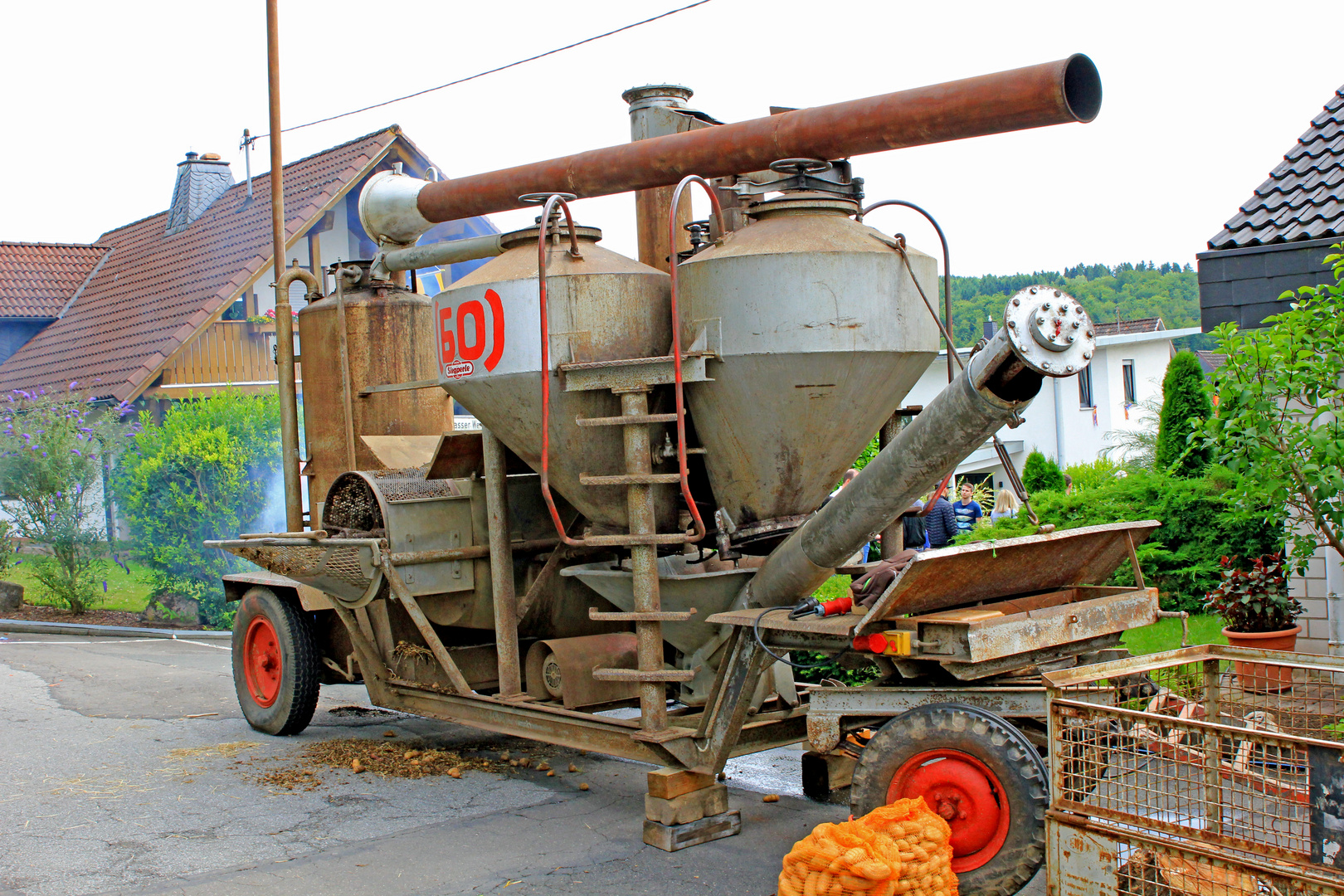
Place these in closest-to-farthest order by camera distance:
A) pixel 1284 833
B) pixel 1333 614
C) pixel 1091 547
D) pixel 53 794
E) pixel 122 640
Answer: pixel 1284 833, pixel 1091 547, pixel 53 794, pixel 1333 614, pixel 122 640

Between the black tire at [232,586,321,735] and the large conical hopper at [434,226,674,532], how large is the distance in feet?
9.11

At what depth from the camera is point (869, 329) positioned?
545 cm

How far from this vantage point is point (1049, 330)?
4219mm

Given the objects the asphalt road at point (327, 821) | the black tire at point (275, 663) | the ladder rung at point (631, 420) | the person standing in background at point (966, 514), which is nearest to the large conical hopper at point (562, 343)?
the ladder rung at point (631, 420)

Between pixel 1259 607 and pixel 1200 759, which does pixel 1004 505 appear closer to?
pixel 1259 607

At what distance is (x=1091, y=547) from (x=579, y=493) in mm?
2469

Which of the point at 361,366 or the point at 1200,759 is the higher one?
the point at 361,366

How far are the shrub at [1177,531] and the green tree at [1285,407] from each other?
322 centimetres

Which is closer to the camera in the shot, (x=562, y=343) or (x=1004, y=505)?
(x=562, y=343)

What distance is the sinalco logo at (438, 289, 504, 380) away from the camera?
19.7ft

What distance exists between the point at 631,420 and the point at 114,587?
49.9 feet

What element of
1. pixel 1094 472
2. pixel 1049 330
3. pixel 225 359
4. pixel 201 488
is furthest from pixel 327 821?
pixel 225 359

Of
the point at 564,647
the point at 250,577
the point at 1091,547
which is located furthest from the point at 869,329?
the point at 250,577

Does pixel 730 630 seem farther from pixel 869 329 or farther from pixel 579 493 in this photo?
pixel 869 329
